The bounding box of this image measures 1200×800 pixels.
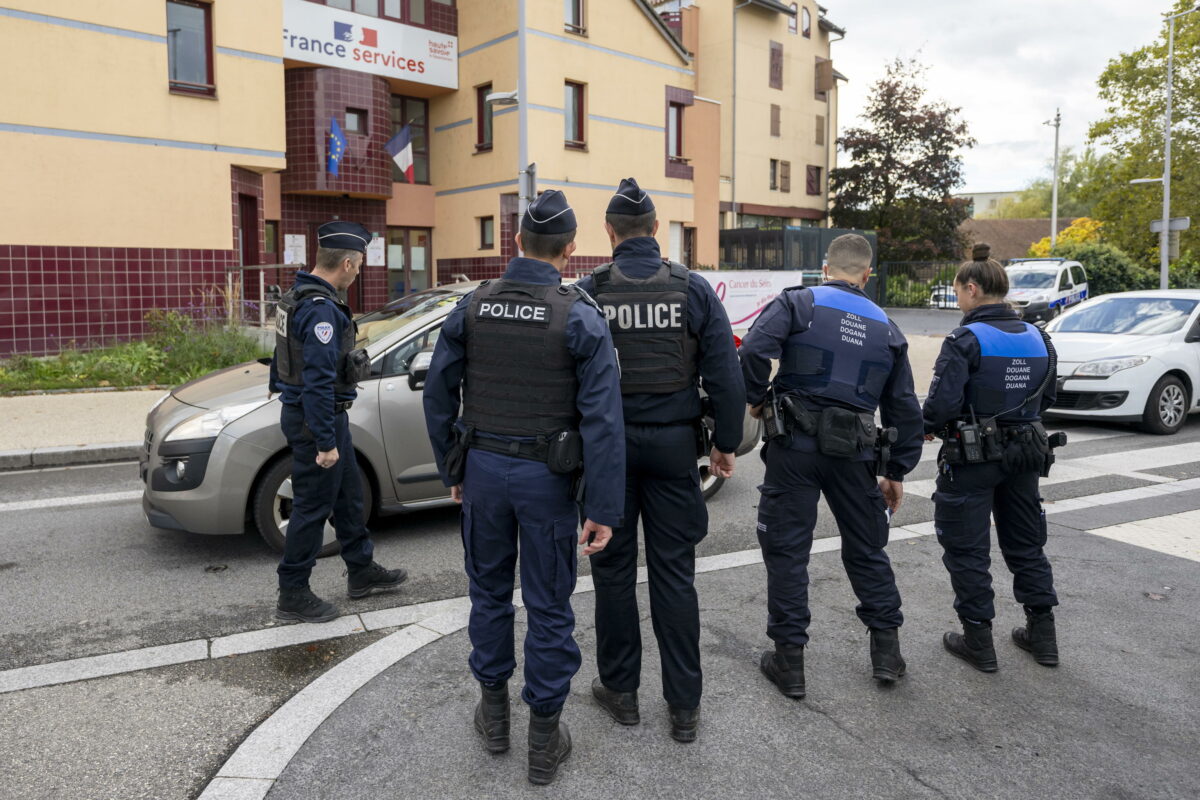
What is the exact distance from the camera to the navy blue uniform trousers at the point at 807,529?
3.94 m

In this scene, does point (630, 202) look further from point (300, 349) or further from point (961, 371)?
point (300, 349)

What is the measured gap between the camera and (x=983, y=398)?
14.0ft

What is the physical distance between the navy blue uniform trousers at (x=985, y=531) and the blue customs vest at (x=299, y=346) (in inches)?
111

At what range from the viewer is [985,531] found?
4.31 metres

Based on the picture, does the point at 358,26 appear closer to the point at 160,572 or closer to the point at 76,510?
the point at 76,510

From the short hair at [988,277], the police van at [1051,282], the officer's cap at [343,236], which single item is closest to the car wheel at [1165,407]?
the short hair at [988,277]

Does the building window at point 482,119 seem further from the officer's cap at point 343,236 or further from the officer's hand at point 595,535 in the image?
the officer's hand at point 595,535

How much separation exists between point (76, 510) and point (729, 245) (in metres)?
29.1

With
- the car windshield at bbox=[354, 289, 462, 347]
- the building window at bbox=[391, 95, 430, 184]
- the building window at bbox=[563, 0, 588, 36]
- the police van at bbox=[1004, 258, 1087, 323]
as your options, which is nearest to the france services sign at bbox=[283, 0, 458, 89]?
the building window at bbox=[391, 95, 430, 184]

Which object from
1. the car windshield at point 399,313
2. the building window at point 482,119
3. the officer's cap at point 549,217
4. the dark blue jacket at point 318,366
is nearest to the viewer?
the officer's cap at point 549,217

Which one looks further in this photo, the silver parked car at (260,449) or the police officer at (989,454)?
the silver parked car at (260,449)

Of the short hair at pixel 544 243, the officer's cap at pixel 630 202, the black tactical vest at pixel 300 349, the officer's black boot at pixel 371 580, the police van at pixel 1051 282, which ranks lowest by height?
the officer's black boot at pixel 371 580

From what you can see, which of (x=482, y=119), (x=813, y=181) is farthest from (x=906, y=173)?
(x=482, y=119)

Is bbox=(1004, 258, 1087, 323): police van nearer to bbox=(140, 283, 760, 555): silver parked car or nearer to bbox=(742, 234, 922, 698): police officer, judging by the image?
bbox=(140, 283, 760, 555): silver parked car
